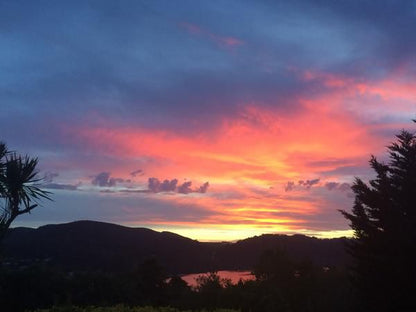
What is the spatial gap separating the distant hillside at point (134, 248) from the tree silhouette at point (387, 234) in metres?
18.2

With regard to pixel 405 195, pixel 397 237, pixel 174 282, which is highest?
pixel 405 195

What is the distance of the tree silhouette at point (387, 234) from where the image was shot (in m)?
27.3

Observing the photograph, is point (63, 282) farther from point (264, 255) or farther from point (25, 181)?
point (264, 255)

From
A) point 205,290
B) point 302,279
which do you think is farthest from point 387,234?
point 205,290

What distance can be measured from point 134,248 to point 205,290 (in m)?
49.4

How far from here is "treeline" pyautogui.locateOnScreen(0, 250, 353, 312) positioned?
1787 cm

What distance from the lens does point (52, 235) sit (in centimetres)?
6275

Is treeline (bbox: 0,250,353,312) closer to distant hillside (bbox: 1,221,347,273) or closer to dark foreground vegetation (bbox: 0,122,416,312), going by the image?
dark foreground vegetation (bbox: 0,122,416,312)

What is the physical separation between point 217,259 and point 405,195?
3495cm

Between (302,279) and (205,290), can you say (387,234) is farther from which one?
(205,290)

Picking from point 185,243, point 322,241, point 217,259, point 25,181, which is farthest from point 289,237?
point 25,181

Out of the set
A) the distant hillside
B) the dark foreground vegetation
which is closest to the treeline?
the dark foreground vegetation

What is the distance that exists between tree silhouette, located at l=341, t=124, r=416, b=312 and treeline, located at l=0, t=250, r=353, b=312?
1.61 metres

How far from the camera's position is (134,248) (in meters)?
66.2
